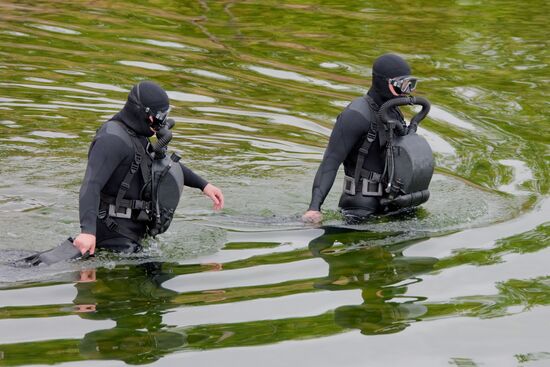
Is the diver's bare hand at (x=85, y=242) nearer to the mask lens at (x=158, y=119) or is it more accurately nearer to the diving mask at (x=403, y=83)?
the mask lens at (x=158, y=119)

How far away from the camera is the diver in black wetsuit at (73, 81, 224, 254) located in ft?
30.0

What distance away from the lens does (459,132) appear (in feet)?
49.3

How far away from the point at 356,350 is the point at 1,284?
2.86m

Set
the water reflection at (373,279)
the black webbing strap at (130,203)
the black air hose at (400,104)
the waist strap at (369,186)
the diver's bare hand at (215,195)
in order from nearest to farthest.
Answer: the water reflection at (373,279), the black webbing strap at (130,203), the diver's bare hand at (215,195), the black air hose at (400,104), the waist strap at (369,186)

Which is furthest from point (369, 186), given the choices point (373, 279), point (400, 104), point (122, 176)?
point (122, 176)

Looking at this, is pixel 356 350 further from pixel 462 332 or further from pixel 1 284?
pixel 1 284

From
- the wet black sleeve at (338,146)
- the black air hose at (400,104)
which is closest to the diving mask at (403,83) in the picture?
the black air hose at (400,104)

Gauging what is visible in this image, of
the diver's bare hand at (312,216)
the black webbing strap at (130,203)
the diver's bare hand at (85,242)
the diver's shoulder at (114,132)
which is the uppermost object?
the diver's shoulder at (114,132)

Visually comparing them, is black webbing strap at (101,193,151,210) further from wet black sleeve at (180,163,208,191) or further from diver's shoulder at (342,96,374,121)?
diver's shoulder at (342,96,374,121)

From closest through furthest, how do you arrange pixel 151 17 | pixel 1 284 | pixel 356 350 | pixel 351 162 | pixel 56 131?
pixel 356 350 → pixel 1 284 → pixel 351 162 → pixel 56 131 → pixel 151 17

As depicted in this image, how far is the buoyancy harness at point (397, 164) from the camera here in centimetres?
1066

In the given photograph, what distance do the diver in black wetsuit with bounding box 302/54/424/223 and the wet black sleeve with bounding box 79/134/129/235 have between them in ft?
7.08

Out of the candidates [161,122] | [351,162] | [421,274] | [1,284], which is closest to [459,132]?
[351,162]

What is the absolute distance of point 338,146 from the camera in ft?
35.0
